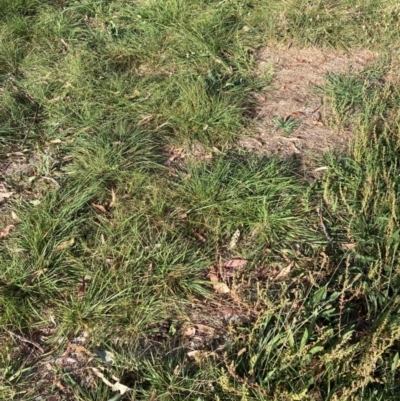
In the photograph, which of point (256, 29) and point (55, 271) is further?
point (256, 29)

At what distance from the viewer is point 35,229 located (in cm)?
322

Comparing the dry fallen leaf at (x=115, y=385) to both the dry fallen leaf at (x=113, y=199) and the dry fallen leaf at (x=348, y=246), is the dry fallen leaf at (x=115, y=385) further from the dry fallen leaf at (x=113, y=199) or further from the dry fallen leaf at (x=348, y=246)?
the dry fallen leaf at (x=348, y=246)

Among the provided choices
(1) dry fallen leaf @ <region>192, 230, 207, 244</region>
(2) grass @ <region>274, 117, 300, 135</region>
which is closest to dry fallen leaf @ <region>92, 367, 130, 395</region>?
(1) dry fallen leaf @ <region>192, 230, 207, 244</region>

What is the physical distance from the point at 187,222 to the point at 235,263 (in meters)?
0.40

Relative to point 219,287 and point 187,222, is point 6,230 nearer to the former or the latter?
point 187,222

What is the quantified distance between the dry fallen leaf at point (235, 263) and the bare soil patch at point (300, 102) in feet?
3.37

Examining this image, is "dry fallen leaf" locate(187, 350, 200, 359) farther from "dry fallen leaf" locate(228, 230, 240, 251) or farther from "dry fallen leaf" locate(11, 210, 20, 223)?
"dry fallen leaf" locate(11, 210, 20, 223)

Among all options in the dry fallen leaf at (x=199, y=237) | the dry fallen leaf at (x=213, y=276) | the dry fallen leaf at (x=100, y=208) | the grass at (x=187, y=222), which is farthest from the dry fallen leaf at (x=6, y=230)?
the dry fallen leaf at (x=213, y=276)

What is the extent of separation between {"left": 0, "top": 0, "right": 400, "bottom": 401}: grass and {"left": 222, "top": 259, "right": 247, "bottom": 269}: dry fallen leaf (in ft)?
0.03

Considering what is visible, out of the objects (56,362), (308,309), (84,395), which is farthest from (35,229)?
(308,309)

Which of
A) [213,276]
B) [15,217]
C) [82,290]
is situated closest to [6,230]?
[15,217]

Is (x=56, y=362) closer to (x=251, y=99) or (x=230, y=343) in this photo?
(x=230, y=343)

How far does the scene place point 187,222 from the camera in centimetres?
335

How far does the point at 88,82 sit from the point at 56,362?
2.41 meters
